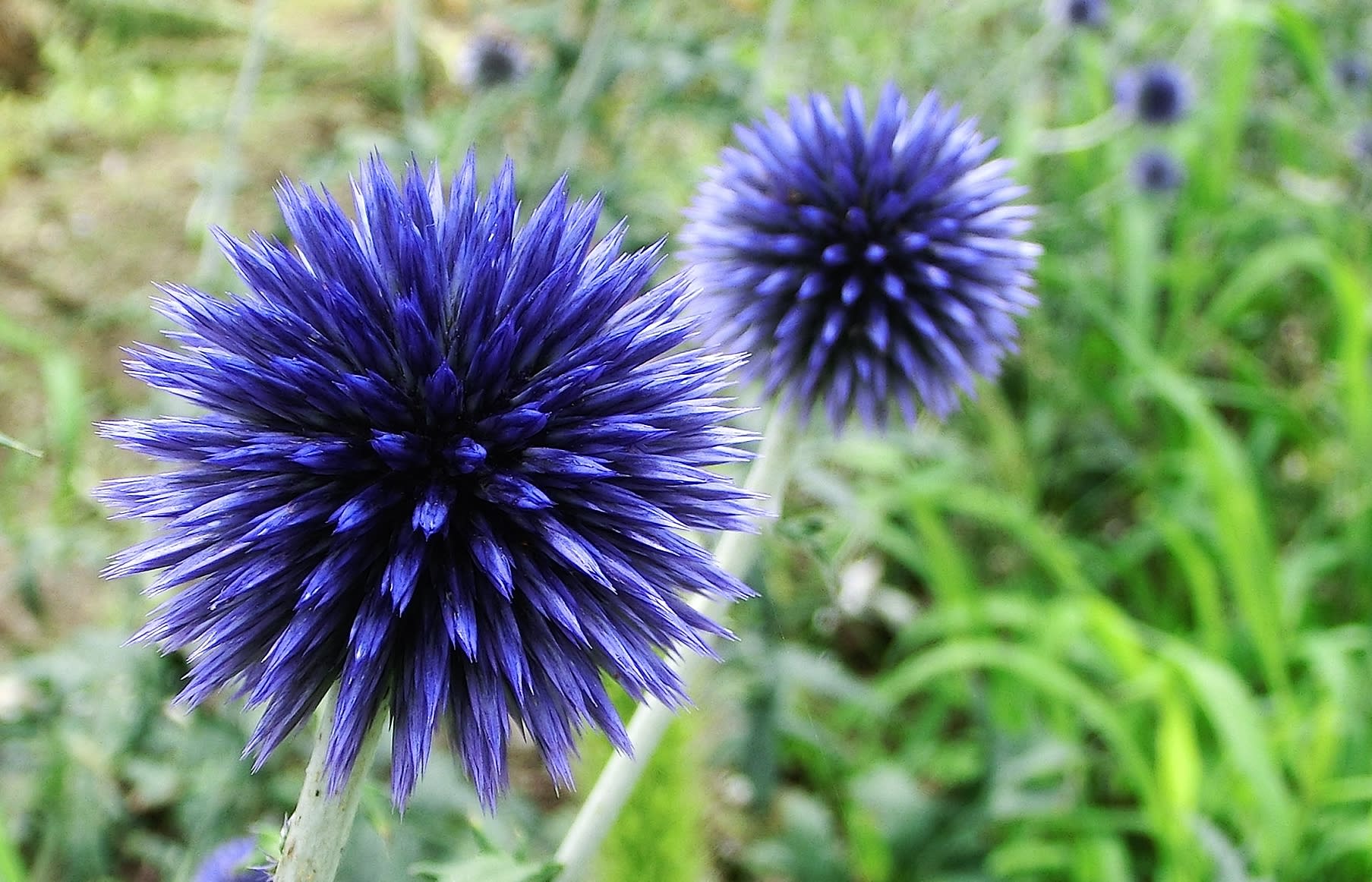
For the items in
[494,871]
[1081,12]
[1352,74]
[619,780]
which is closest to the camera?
[494,871]

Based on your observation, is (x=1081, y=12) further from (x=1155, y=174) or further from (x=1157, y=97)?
(x=1155, y=174)

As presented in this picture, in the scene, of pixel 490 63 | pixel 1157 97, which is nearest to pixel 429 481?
pixel 490 63

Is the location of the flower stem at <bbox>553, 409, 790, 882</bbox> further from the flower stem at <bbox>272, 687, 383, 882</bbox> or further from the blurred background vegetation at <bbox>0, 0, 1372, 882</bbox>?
the flower stem at <bbox>272, 687, 383, 882</bbox>

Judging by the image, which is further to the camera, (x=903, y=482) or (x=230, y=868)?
(x=903, y=482)

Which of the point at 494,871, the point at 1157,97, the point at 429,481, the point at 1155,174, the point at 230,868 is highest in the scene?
the point at 1157,97

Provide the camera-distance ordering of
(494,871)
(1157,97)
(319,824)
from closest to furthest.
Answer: (319,824), (494,871), (1157,97)

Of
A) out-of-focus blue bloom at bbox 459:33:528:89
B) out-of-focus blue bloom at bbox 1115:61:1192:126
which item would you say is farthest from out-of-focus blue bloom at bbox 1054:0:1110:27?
out-of-focus blue bloom at bbox 459:33:528:89

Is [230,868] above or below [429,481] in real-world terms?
below

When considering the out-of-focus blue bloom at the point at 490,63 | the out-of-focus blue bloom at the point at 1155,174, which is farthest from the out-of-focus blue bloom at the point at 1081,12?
the out-of-focus blue bloom at the point at 490,63
